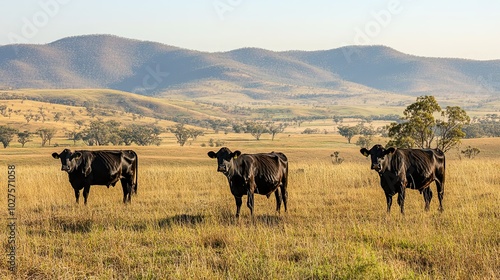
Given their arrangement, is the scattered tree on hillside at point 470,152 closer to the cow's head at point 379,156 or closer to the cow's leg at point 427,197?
the cow's leg at point 427,197

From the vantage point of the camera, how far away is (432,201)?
1655 centimetres

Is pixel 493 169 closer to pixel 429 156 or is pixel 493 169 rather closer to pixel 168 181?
pixel 429 156

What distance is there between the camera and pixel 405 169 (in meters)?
15.0

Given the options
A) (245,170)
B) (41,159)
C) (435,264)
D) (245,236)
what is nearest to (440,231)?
(435,264)

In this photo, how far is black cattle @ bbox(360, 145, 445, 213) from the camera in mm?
14341

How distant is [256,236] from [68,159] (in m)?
8.31

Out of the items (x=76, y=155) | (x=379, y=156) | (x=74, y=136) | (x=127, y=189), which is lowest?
(x=74, y=136)

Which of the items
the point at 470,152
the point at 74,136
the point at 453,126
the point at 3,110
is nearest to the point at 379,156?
the point at 453,126

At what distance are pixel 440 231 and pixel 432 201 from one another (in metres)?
5.18

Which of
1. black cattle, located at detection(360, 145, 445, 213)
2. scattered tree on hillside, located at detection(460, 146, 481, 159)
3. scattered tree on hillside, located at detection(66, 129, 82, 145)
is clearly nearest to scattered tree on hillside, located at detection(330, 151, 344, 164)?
scattered tree on hillside, located at detection(460, 146, 481, 159)

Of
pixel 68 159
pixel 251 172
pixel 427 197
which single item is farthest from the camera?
pixel 68 159

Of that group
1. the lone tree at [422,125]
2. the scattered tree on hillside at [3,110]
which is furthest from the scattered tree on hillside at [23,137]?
the lone tree at [422,125]

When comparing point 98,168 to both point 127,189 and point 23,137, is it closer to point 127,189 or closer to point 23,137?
point 127,189

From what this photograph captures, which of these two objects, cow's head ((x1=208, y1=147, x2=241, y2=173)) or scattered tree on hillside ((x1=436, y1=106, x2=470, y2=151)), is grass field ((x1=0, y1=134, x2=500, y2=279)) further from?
scattered tree on hillside ((x1=436, y1=106, x2=470, y2=151))
